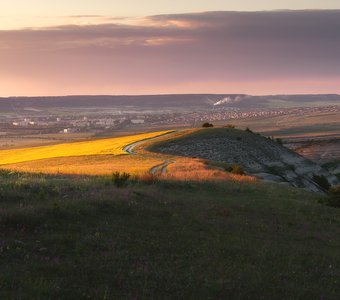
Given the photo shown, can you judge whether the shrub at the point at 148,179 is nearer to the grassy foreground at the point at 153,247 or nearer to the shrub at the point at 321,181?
the grassy foreground at the point at 153,247

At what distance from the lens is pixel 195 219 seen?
23688mm

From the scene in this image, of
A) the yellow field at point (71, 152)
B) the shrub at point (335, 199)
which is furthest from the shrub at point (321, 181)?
the shrub at point (335, 199)

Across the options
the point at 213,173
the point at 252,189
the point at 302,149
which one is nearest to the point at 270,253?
the point at 252,189

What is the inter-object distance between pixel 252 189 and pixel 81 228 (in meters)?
21.1

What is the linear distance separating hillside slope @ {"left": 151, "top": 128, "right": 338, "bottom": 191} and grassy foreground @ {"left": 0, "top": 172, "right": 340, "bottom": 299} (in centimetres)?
4903

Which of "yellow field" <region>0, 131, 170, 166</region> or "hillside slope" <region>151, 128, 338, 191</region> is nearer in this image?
"hillside slope" <region>151, 128, 338, 191</region>

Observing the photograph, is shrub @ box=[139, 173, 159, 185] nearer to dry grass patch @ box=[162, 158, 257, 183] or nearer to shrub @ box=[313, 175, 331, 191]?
dry grass patch @ box=[162, 158, 257, 183]

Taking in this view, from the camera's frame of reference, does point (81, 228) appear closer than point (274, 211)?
Yes

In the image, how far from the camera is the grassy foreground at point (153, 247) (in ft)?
46.4

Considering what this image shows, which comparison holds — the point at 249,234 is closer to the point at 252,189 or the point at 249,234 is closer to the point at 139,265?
the point at 139,265

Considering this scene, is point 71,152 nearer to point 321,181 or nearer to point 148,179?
point 321,181

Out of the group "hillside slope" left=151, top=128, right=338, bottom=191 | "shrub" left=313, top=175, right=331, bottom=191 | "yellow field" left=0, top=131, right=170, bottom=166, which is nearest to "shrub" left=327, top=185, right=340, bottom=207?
"hillside slope" left=151, top=128, right=338, bottom=191

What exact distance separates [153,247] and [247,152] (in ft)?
223

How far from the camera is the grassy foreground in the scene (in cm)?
1415
